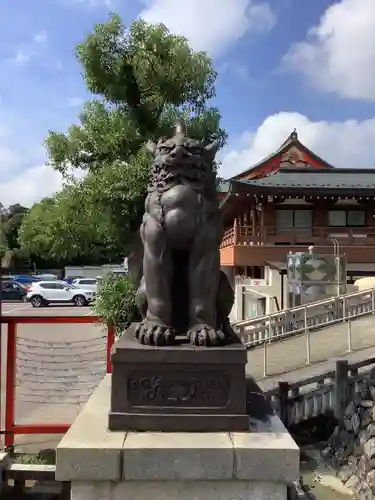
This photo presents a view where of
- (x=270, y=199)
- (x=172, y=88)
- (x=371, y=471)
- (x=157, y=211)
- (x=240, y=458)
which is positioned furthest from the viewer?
(x=270, y=199)

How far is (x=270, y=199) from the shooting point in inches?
711

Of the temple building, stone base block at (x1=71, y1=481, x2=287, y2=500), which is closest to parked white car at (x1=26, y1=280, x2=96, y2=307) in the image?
the temple building

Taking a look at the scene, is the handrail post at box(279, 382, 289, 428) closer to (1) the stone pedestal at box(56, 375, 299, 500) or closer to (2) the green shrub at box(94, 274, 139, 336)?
(2) the green shrub at box(94, 274, 139, 336)

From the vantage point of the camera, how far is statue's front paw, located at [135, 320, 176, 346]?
9.19 feet

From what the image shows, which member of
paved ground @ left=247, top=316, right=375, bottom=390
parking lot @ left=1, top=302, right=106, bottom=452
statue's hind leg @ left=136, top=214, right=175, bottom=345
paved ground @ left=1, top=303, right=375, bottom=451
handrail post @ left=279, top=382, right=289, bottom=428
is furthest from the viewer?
paved ground @ left=247, top=316, right=375, bottom=390

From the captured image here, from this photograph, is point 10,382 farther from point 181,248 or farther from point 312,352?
point 312,352

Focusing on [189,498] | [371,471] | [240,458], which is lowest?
[371,471]

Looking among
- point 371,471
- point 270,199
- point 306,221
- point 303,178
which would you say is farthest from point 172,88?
point 303,178

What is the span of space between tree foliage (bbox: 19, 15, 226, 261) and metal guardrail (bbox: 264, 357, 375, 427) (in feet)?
11.4

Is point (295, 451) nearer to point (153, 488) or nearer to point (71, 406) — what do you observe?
point (153, 488)

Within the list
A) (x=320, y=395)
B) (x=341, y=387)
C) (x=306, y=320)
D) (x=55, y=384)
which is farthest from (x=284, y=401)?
(x=306, y=320)

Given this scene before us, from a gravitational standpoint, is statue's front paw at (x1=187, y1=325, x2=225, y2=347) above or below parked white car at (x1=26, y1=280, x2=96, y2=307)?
above

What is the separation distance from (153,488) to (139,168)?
504 centimetres

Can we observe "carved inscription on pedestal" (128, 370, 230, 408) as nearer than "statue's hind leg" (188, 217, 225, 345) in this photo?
Yes
